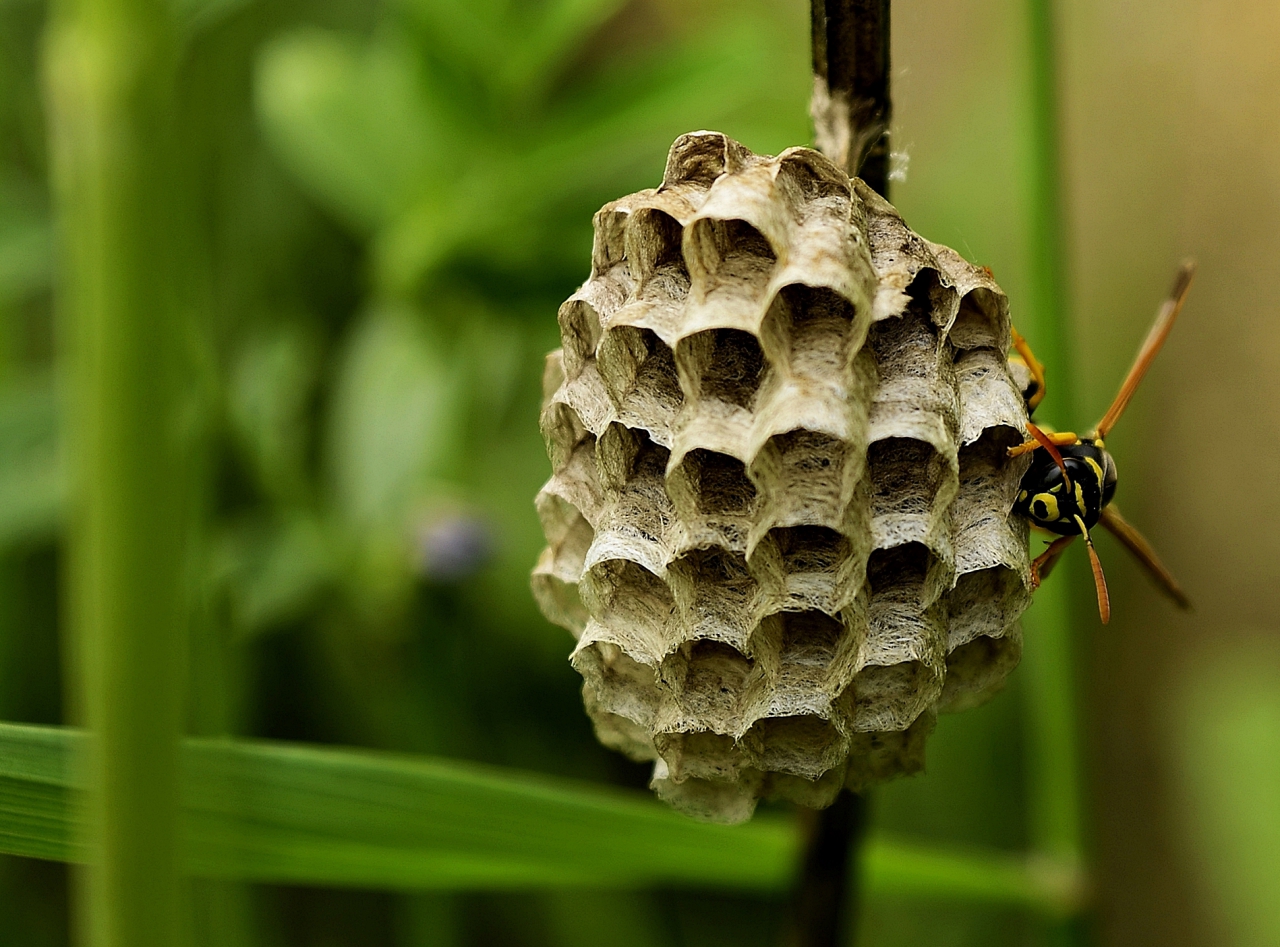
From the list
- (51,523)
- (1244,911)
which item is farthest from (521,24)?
(1244,911)

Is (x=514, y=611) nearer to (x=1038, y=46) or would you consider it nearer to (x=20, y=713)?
(x=20, y=713)

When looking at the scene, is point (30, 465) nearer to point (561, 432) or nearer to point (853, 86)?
point (561, 432)

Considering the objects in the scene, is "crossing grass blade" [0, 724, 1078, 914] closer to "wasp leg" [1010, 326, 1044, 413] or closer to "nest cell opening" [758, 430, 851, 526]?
"nest cell opening" [758, 430, 851, 526]

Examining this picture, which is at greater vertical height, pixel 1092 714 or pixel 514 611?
pixel 514 611

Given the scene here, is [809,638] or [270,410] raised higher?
[270,410]

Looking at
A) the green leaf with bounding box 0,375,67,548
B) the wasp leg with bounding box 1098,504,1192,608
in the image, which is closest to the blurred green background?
the green leaf with bounding box 0,375,67,548

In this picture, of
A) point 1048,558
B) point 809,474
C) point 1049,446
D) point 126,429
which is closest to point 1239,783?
point 1048,558

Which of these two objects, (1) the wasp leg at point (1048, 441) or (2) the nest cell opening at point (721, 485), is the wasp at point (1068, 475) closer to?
(1) the wasp leg at point (1048, 441)
